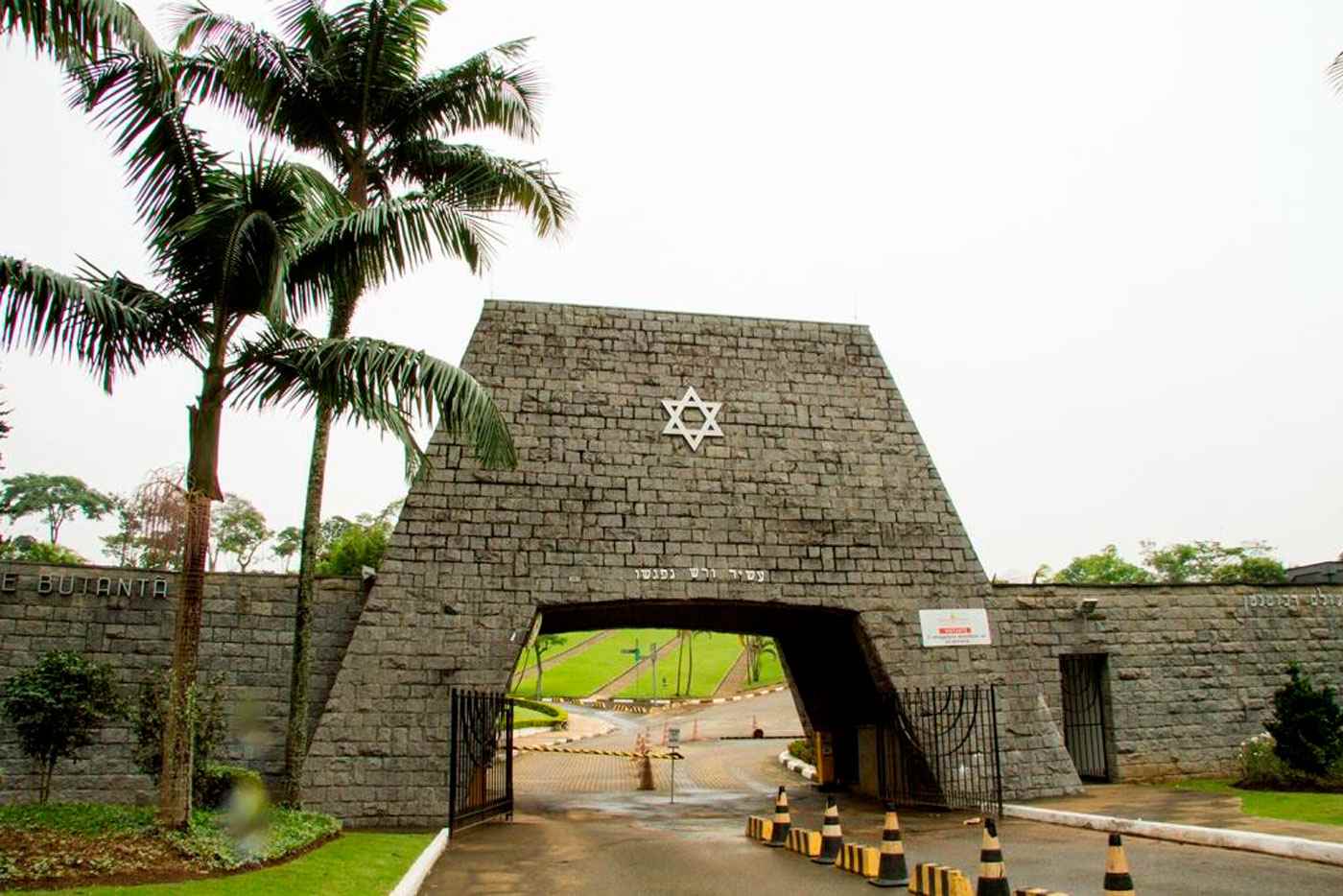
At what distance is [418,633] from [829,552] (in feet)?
19.6

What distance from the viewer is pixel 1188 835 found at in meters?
10.7

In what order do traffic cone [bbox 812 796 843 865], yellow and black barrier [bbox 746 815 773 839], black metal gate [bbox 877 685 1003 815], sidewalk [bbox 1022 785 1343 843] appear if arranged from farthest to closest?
black metal gate [bbox 877 685 1003 815]
yellow and black barrier [bbox 746 815 773 839]
sidewalk [bbox 1022 785 1343 843]
traffic cone [bbox 812 796 843 865]

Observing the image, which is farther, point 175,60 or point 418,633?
point 418,633

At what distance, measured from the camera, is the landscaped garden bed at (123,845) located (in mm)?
7949

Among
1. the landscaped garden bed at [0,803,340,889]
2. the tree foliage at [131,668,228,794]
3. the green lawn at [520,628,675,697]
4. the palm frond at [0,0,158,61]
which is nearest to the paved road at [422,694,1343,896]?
the landscaped garden bed at [0,803,340,889]

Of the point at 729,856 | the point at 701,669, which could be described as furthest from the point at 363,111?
the point at 701,669

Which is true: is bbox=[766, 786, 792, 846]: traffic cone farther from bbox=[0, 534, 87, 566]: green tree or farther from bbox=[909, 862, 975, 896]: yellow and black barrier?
bbox=[0, 534, 87, 566]: green tree

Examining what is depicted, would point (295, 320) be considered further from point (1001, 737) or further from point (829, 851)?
point (1001, 737)

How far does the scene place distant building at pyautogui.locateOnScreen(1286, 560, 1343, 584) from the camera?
19516 mm

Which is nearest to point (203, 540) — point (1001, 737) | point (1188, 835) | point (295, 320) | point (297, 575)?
point (295, 320)

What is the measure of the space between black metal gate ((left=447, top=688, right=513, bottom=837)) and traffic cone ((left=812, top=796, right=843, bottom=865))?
466cm

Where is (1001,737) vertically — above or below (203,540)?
below

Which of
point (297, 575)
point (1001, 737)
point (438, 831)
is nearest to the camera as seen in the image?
point (438, 831)

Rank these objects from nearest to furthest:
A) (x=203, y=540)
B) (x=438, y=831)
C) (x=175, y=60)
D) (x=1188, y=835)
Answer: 1. (x=203, y=540)
2. (x=1188, y=835)
3. (x=175, y=60)
4. (x=438, y=831)
